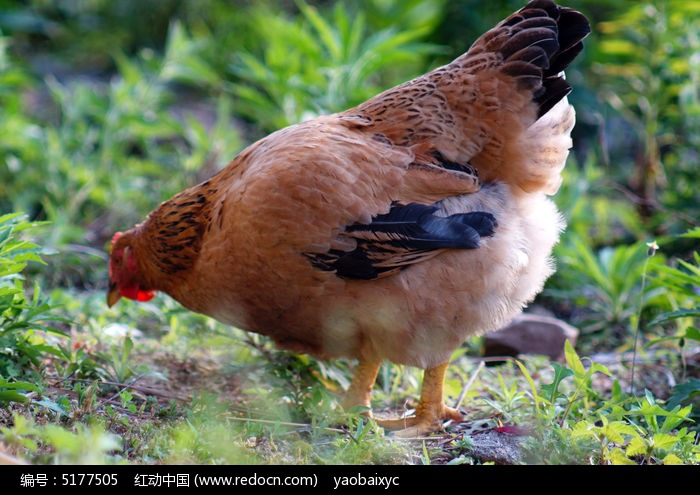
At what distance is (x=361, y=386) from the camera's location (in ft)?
13.4

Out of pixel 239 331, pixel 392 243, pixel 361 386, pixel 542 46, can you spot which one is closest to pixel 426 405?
pixel 361 386

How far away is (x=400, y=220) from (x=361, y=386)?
3.35 ft

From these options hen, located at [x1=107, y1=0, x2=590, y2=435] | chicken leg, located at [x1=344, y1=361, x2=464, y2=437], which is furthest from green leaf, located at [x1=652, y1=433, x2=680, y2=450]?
chicken leg, located at [x1=344, y1=361, x2=464, y2=437]

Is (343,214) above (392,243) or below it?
above

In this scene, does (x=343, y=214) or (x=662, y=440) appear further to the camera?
(x=343, y=214)

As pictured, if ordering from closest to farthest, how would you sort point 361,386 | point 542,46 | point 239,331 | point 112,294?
point 542,46
point 361,386
point 112,294
point 239,331

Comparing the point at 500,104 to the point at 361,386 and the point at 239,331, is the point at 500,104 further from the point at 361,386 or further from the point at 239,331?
the point at 239,331

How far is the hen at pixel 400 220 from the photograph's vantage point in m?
3.58

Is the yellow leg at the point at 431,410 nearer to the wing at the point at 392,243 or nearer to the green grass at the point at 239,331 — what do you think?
the green grass at the point at 239,331

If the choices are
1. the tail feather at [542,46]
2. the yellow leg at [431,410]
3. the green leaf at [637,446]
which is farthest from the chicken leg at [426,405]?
the tail feather at [542,46]

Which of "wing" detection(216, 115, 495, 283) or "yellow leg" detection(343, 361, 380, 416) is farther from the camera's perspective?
"yellow leg" detection(343, 361, 380, 416)

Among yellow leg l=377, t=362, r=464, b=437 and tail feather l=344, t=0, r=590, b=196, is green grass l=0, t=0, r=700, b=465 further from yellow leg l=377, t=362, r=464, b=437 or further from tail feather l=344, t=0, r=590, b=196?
tail feather l=344, t=0, r=590, b=196

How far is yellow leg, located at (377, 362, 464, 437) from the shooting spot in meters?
3.88

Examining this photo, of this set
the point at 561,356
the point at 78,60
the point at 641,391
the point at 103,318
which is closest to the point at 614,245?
the point at 561,356
